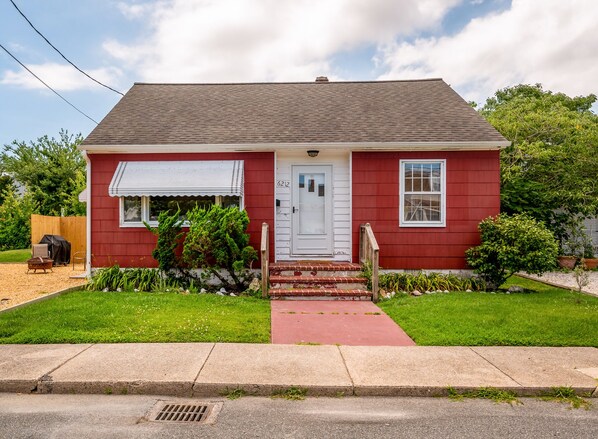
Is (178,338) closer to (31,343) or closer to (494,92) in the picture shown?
(31,343)

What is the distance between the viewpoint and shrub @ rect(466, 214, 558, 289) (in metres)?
8.09

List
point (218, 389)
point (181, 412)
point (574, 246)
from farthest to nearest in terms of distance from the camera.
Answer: point (574, 246), point (218, 389), point (181, 412)

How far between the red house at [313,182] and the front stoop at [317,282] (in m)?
0.99

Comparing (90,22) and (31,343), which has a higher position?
(90,22)

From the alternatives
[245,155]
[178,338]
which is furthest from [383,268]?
[178,338]

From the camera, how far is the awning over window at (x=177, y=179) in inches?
338

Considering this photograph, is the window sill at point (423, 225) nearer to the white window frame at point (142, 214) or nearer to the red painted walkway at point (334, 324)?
the red painted walkway at point (334, 324)

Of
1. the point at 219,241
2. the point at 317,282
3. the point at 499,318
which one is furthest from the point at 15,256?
the point at 499,318

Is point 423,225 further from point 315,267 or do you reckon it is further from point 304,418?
point 304,418

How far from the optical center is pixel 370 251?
8.35m

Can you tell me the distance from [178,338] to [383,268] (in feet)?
18.3

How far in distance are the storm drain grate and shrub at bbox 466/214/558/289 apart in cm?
713

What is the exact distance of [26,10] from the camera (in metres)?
10.6

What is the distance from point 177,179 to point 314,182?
3.32 meters
